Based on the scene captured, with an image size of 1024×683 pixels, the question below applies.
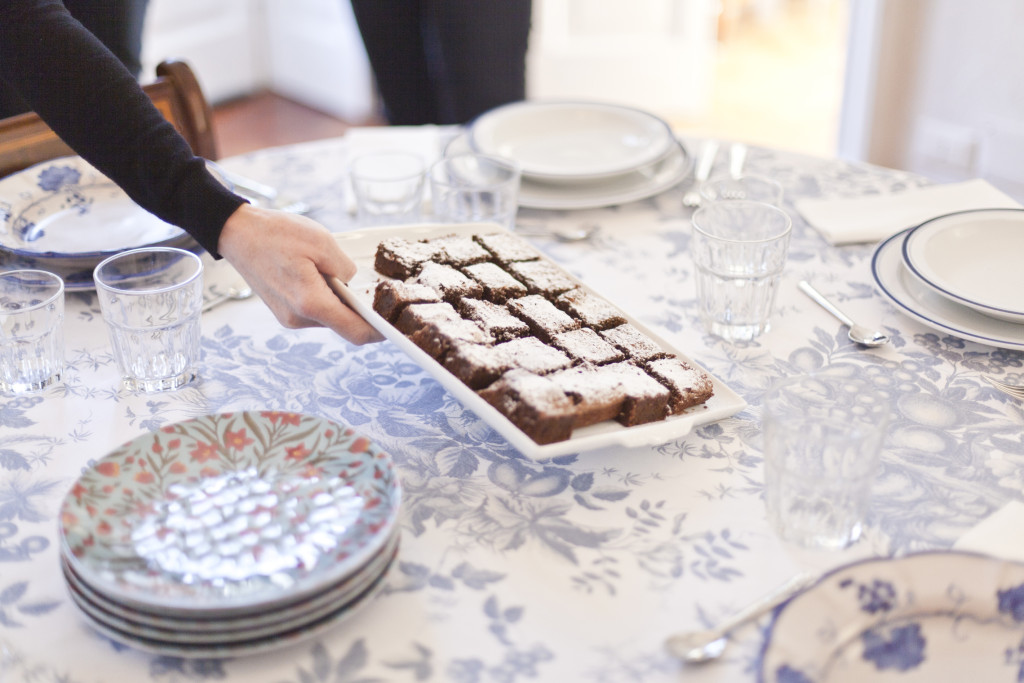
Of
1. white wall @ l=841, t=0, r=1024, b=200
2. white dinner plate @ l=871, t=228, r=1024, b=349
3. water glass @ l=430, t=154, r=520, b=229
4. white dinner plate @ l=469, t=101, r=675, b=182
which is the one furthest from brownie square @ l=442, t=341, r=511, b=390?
white wall @ l=841, t=0, r=1024, b=200

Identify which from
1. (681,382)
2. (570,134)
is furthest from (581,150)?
(681,382)

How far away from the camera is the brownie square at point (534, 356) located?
0.93 metres

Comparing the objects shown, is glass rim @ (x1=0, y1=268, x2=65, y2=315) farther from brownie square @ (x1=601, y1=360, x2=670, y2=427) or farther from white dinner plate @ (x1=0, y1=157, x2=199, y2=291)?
brownie square @ (x1=601, y1=360, x2=670, y2=427)

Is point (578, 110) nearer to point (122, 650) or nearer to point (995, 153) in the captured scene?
point (122, 650)

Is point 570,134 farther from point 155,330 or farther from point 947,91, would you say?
point 947,91

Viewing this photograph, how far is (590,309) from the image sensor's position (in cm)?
106

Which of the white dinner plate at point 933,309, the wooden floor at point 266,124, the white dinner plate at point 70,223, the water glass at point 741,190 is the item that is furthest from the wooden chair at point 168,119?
the wooden floor at point 266,124

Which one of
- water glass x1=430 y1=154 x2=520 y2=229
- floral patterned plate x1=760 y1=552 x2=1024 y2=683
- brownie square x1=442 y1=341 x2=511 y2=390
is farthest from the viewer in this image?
water glass x1=430 y1=154 x2=520 y2=229

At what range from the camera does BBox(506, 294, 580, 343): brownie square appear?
101 centimetres

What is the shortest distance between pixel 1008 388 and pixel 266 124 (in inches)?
143

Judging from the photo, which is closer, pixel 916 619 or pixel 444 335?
pixel 916 619

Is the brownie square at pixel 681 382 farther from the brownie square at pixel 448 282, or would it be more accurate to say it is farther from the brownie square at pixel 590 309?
the brownie square at pixel 448 282

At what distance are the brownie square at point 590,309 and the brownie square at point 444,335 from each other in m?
0.12

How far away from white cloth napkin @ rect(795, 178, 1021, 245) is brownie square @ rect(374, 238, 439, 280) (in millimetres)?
619
